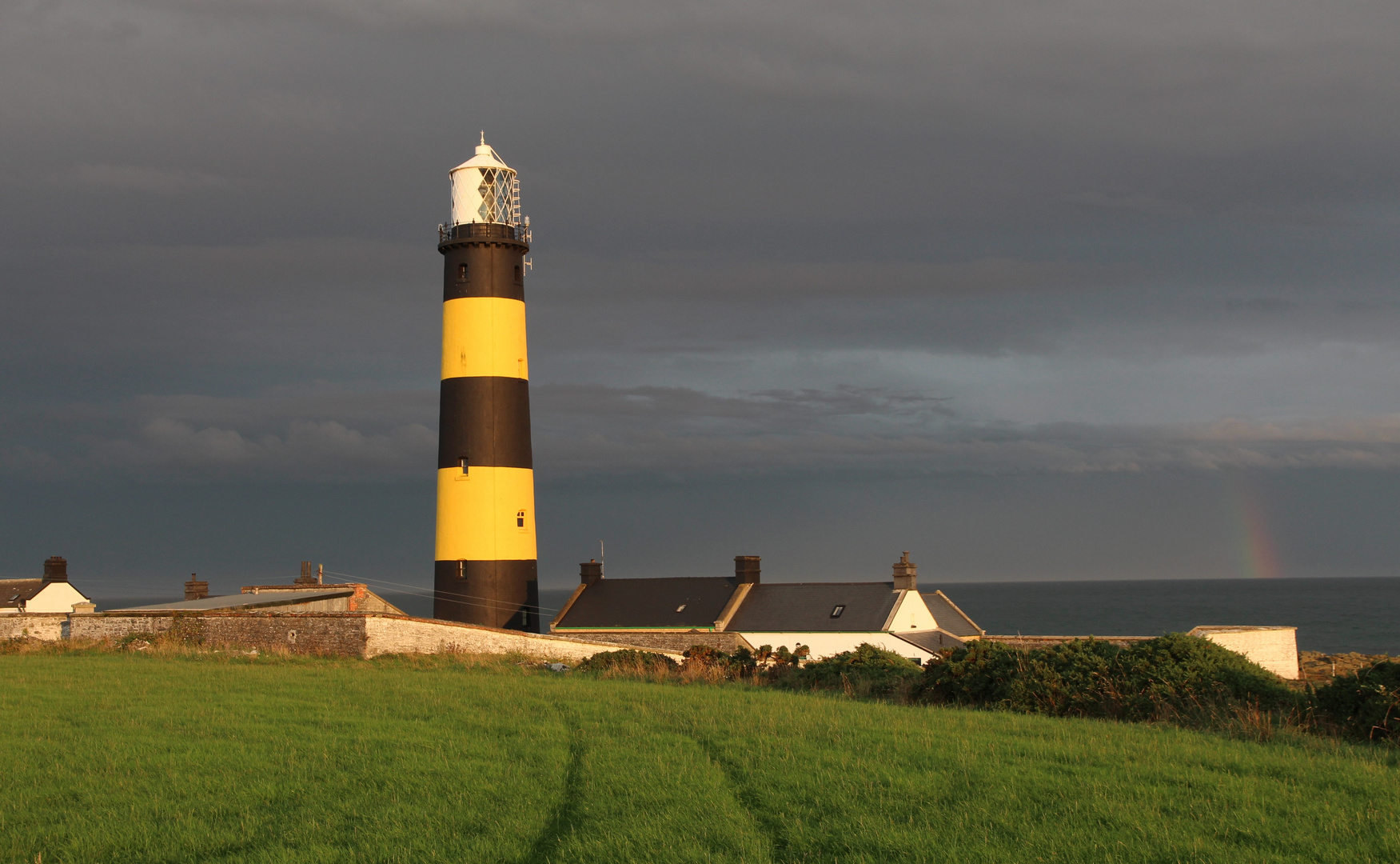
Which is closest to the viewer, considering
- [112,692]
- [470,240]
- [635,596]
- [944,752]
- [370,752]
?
[944,752]

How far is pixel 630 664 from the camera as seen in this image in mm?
23891

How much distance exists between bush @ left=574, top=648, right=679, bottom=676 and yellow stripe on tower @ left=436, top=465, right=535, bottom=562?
866 centimetres

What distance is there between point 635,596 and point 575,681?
19598mm

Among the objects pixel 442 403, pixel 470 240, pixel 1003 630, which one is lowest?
pixel 1003 630

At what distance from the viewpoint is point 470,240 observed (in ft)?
112

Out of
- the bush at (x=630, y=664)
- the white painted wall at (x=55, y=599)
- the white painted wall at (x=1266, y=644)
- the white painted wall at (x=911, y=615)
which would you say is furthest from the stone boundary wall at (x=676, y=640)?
the white painted wall at (x=55, y=599)

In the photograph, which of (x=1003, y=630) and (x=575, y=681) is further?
(x=1003, y=630)

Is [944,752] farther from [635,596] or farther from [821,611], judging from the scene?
[635,596]

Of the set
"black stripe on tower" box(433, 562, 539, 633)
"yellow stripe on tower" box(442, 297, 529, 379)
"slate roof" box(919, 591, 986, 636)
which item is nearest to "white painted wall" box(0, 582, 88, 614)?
"black stripe on tower" box(433, 562, 539, 633)

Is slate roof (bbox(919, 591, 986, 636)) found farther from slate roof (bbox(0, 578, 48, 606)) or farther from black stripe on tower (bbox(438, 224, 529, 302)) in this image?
slate roof (bbox(0, 578, 48, 606))

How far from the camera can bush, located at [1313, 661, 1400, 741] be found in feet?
40.0

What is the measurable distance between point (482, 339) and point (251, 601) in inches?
413

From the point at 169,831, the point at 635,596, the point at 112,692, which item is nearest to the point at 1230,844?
the point at 169,831

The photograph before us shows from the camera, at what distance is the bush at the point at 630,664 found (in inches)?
896
